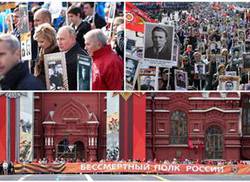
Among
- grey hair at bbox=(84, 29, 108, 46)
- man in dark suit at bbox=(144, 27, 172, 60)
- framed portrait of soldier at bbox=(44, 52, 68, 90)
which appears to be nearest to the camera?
framed portrait of soldier at bbox=(44, 52, 68, 90)

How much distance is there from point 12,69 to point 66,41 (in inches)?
92.9

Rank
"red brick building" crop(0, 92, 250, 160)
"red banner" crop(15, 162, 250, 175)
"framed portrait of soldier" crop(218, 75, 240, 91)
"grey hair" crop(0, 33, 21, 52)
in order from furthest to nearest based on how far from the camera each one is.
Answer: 1. "red brick building" crop(0, 92, 250, 160)
2. "red banner" crop(15, 162, 250, 175)
3. "framed portrait of soldier" crop(218, 75, 240, 91)
4. "grey hair" crop(0, 33, 21, 52)

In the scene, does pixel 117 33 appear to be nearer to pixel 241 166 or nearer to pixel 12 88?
pixel 12 88

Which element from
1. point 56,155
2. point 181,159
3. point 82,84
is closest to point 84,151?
point 56,155

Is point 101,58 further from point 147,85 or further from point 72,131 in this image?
point 72,131

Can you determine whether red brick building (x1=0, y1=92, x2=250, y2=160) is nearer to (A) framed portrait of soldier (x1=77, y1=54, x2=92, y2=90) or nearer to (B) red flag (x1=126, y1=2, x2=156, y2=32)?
(A) framed portrait of soldier (x1=77, y1=54, x2=92, y2=90)

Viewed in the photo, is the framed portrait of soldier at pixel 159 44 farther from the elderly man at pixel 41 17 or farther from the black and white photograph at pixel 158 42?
the elderly man at pixel 41 17

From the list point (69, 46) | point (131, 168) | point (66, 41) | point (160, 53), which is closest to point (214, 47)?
point (160, 53)

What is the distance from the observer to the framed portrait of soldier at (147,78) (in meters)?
31.3

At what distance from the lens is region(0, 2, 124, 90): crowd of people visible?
3028 centimetres

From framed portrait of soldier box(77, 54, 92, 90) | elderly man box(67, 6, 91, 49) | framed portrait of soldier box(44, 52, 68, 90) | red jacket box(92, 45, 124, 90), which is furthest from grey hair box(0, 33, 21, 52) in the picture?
red jacket box(92, 45, 124, 90)

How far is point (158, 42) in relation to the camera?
3095 cm

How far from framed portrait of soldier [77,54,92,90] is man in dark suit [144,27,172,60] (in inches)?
95.6

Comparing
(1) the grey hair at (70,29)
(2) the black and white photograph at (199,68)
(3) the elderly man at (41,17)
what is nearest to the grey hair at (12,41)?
(3) the elderly man at (41,17)
